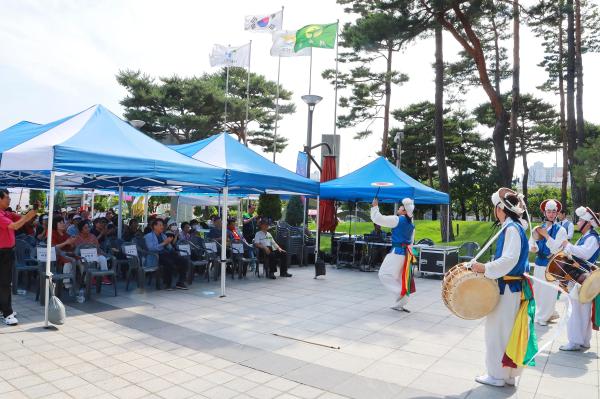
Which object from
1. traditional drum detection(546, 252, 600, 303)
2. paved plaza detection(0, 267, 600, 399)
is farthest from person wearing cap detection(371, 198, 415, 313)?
traditional drum detection(546, 252, 600, 303)

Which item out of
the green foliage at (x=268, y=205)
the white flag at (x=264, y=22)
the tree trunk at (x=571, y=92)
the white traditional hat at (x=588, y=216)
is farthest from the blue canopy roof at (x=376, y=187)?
the white flag at (x=264, y=22)

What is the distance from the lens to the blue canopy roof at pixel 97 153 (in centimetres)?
614

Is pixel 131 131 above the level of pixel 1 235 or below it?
above

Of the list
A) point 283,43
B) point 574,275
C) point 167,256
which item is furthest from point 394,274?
point 283,43

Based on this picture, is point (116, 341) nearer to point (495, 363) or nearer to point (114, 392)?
point (114, 392)

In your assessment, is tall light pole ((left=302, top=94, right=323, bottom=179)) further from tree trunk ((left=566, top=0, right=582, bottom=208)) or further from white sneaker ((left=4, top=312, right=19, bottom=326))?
tree trunk ((left=566, top=0, right=582, bottom=208))

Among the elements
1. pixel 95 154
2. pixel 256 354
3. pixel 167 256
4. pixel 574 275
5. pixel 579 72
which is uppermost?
pixel 579 72

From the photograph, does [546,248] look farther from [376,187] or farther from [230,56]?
[230,56]

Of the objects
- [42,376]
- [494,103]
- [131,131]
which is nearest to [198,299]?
[131,131]

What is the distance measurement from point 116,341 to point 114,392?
5.14 feet

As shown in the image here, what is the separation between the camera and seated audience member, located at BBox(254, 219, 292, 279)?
10.7 meters

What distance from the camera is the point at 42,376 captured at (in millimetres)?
4215

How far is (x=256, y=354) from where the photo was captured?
16.7 feet

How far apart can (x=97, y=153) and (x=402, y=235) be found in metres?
5.05
